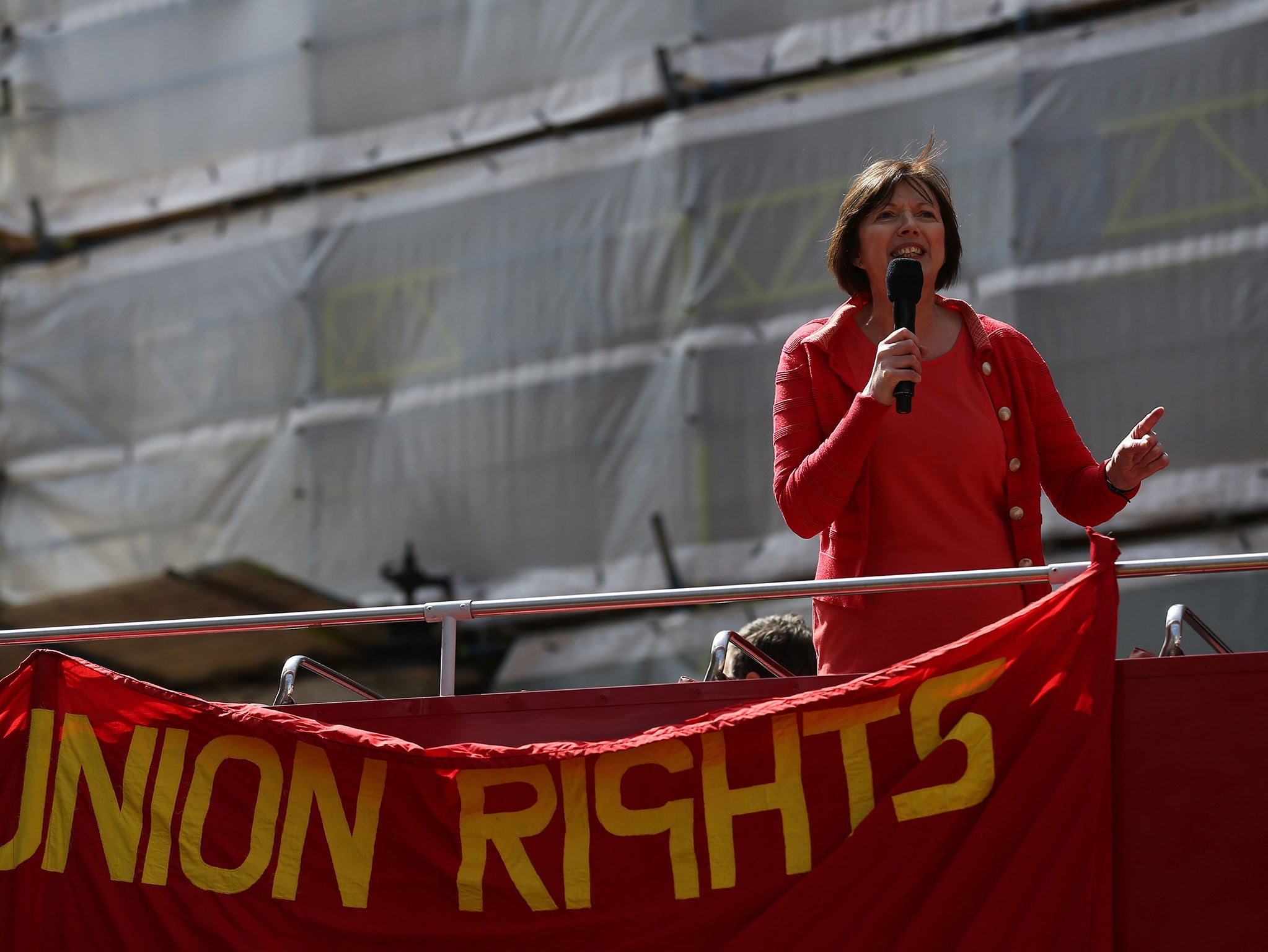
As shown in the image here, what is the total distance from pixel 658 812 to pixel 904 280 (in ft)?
3.69

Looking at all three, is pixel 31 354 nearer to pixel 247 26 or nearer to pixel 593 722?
pixel 247 26

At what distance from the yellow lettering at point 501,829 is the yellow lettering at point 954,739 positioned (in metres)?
0.70

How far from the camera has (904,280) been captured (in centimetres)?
287

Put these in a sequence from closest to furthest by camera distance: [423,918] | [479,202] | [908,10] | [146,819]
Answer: [423,918] → [146,819] → [908,10] → [479,202]

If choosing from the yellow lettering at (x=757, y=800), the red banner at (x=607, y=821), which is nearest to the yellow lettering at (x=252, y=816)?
the red banner at (x=607, y=821)

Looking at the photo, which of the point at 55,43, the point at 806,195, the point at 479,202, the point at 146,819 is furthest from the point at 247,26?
the point at 146,819

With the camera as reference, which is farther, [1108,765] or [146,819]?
[146,819]

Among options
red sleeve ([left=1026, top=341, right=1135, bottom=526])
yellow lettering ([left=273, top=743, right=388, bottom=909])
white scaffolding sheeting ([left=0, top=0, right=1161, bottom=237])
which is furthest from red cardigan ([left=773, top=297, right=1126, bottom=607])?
white scaffolding sheeting ([left=0, top=0, right=1161, bottom=237])

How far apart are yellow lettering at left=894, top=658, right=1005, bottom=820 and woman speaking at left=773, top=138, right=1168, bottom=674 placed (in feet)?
0.61

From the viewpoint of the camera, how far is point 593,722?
9.93 ft

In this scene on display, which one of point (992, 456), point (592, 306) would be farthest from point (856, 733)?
point (592, 306)

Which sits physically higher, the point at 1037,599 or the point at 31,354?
the point at 31,354

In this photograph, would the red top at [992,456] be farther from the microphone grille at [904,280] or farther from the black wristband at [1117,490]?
the microphone grille at [904,280]

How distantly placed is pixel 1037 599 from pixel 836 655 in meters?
0.42
